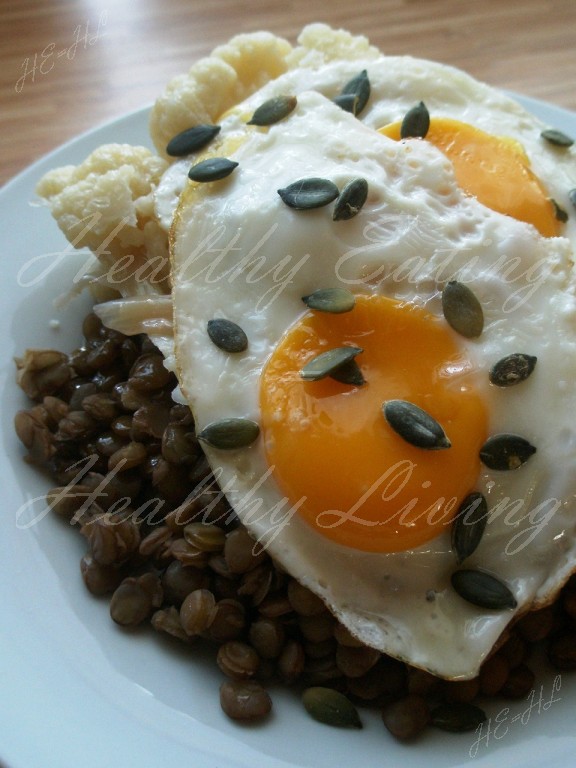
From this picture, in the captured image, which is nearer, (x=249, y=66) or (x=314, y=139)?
(x=314, y=139)

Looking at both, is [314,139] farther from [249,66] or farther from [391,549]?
[391,549]

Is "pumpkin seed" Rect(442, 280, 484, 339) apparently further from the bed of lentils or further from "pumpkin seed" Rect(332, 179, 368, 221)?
the bed of lentils

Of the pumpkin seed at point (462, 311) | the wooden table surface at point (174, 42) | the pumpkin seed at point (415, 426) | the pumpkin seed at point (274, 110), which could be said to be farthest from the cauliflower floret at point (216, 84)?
the pumpkin seed at point (415, 426)

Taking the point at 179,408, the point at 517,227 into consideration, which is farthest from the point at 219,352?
the point at 517,227

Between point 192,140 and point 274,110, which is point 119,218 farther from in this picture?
point 274,110

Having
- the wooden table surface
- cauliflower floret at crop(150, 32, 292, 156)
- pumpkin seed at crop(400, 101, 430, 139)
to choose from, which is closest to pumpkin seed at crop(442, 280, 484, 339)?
pumpkin seed at crop(400, 101, 430, 139)

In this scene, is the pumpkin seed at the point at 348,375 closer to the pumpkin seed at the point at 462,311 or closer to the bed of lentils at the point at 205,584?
the pumpkin seed at the point at 462,311
